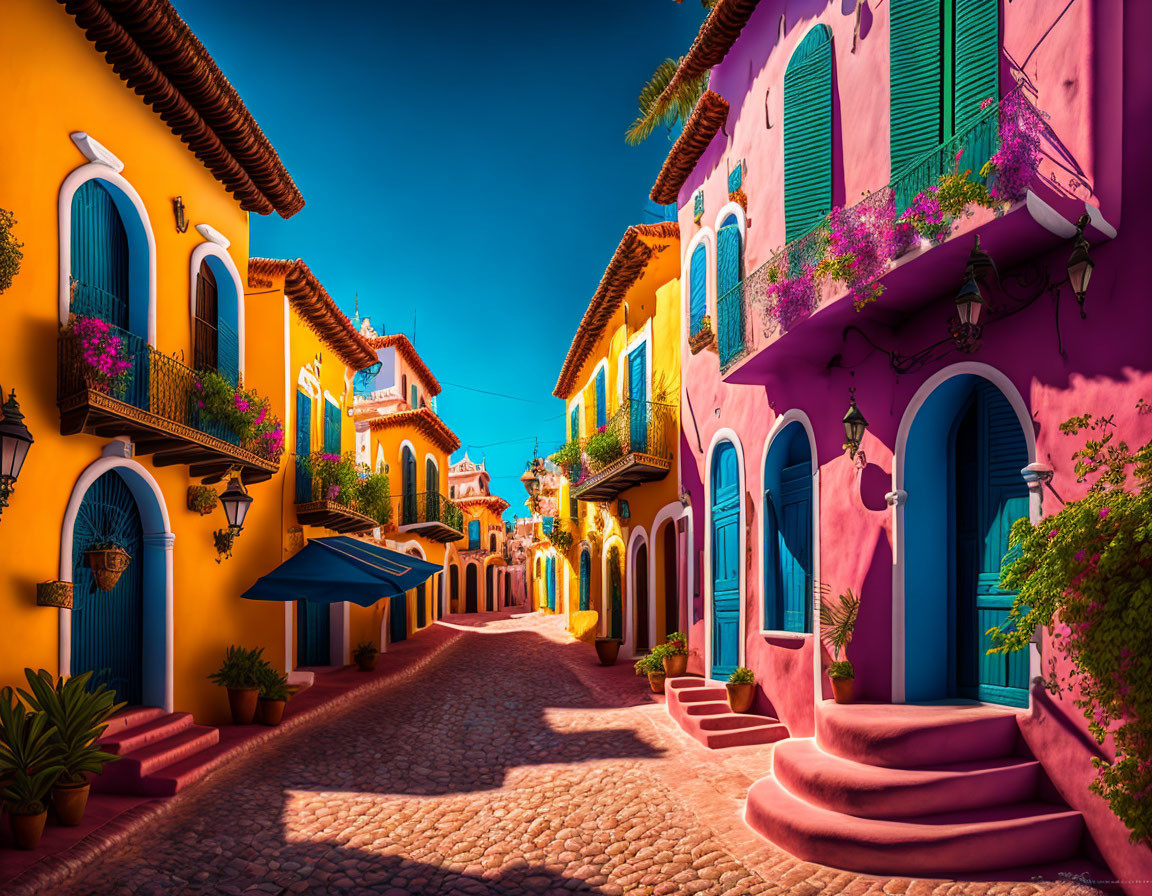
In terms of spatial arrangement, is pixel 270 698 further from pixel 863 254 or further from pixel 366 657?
pixel 863 254

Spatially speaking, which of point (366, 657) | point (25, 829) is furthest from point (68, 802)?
point (366, 657)

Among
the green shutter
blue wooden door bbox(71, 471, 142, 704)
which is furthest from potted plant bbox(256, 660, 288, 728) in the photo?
the green shutter

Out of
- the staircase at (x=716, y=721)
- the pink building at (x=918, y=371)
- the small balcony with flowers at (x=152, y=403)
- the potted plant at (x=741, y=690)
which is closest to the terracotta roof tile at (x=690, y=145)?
the pink building at (x=918, y=371)

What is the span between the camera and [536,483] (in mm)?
28156

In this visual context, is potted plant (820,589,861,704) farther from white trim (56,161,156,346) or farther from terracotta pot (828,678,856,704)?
white trim (56,161,156,346)

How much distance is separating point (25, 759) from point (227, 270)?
7.73m

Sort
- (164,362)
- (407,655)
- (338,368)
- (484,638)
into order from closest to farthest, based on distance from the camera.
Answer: (164,362) < (338,368) < (407,655) < (484,638)

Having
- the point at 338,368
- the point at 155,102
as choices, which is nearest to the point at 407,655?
the point at 338,368

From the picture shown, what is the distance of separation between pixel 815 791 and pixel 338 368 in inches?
579

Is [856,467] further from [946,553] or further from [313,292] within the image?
[313,292]

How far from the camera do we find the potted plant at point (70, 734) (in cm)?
653

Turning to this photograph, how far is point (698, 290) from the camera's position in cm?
1316

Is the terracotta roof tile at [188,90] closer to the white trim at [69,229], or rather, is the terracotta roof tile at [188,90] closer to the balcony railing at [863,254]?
the white trim at [69,229]

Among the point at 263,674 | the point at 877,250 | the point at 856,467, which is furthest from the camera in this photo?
the point at 263,674
